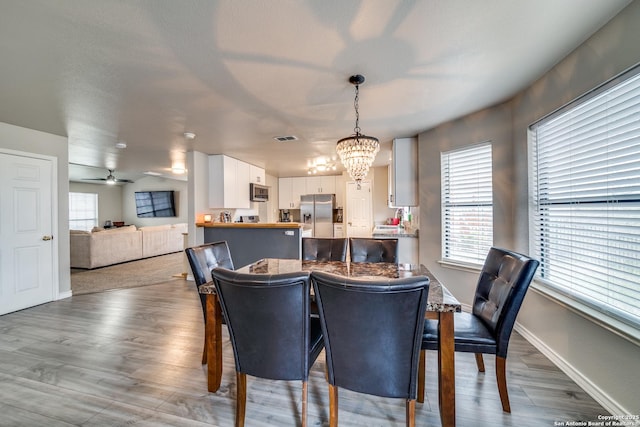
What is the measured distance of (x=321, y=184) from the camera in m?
7.78

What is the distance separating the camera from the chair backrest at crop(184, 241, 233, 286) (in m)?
2.10

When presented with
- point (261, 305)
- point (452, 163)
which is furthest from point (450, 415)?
point (452, 163)

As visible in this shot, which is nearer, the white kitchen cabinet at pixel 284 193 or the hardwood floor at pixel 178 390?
the hardwood floor at pixel 178 390

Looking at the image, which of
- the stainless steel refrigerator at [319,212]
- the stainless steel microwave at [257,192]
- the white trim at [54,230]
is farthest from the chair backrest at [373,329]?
the stainless steel refrigerator at [319,212]

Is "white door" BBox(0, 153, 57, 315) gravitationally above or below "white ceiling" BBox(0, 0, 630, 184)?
below

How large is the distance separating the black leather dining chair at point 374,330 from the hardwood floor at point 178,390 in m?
0.47

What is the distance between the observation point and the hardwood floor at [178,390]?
5.50 ft

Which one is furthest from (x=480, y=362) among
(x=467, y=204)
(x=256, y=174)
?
(x=256, y=174)

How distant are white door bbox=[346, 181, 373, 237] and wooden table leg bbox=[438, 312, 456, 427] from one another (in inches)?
206

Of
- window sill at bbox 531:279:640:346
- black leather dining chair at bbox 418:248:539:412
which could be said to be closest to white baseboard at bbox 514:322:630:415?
window sill at bbox 531:279:640:346

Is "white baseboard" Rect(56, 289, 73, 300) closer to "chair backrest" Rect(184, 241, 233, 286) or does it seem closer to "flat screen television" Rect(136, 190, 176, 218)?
"chair backrest" Rect(184, 241, 233, 286)

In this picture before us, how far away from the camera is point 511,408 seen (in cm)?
174

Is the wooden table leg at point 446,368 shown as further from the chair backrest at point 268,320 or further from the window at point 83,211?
the window at point 83,211

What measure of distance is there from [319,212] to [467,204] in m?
4.50
